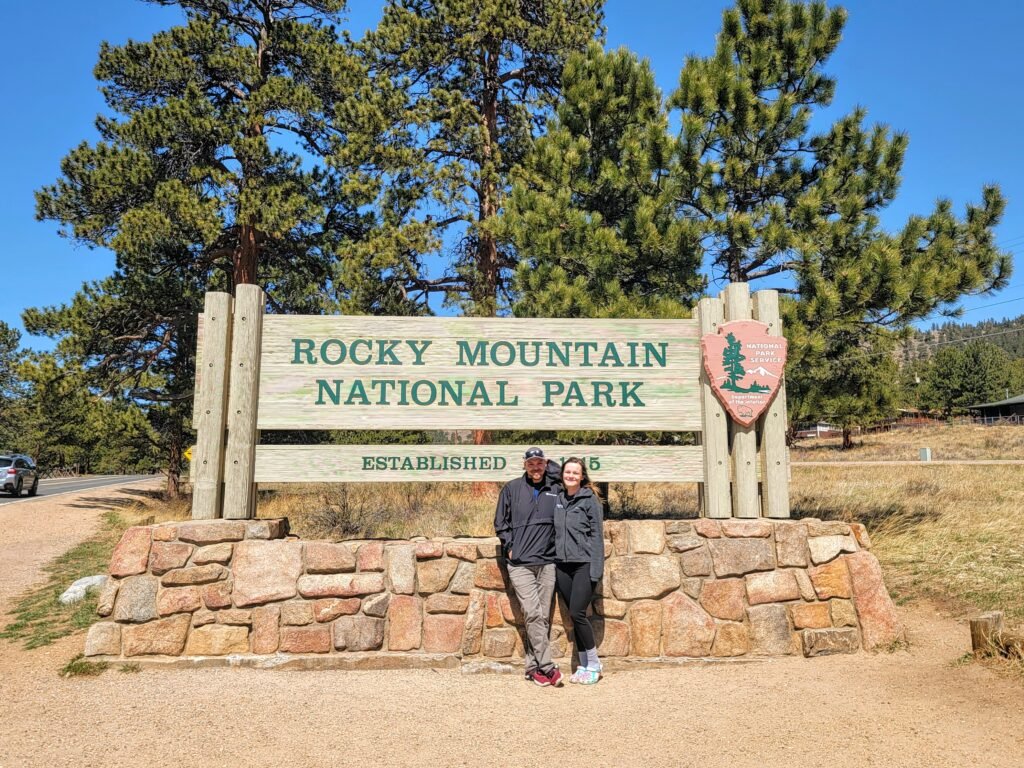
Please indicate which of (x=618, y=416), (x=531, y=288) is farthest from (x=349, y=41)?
(x=618, y=416)

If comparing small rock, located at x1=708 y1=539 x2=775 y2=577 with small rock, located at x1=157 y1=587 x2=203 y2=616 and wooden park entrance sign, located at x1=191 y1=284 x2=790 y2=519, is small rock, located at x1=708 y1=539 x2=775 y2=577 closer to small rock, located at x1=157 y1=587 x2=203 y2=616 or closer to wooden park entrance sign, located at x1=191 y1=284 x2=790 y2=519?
wooden park entrance sign, located at x1=191 y1=284 x2=790 y2=519

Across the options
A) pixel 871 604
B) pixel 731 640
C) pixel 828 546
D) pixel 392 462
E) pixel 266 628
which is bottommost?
pixel 731 640

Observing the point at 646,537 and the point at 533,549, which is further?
the point at 646,537

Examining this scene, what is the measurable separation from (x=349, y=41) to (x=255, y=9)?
3.07 metres

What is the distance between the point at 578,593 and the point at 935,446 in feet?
118

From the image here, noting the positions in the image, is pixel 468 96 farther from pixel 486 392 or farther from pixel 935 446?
pixel 935 446

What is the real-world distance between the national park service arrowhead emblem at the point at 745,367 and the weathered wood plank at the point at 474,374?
7.3 inches

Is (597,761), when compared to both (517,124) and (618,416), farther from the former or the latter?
(517,124)

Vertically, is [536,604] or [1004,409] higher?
[1004,409]

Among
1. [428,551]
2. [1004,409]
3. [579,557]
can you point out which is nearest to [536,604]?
[579,557]

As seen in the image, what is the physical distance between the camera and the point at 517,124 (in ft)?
51.2

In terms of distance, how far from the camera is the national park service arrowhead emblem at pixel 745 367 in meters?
5.46

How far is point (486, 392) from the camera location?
5.46 m

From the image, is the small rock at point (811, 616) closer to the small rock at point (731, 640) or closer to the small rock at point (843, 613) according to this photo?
the small rock at point (843, 613)
